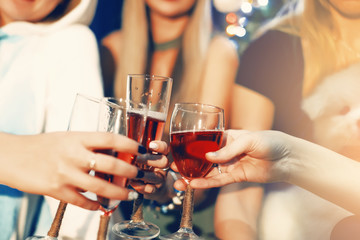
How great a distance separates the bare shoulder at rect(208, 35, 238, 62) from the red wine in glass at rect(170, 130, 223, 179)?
1.92ft

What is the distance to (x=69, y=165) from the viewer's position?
0.77 m

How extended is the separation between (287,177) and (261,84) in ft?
1.45

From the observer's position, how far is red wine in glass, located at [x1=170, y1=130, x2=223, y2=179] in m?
1.05

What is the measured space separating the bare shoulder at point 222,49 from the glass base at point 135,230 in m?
0.87

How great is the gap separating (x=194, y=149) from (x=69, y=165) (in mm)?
422

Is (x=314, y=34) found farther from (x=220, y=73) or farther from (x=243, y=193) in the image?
(x=243, y=193)

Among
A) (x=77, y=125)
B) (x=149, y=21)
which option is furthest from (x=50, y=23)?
(x=77, y=125)

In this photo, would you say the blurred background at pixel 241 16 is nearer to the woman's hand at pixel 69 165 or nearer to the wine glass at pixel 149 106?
the wine glass at pixel 149 106

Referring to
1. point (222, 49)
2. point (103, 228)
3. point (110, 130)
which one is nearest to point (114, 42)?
point (222, 49)

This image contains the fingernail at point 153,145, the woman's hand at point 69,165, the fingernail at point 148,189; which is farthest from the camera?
the fingernail at point 148,189

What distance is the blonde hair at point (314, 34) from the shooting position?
4.64 ft

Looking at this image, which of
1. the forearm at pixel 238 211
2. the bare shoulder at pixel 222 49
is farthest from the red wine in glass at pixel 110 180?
the bare shoulder at pixel 222 49

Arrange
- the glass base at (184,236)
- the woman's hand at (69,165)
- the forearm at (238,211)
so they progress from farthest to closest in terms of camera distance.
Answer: the forearm at (238,211), the glass base at (184,236), the woman's hand at (69,165)

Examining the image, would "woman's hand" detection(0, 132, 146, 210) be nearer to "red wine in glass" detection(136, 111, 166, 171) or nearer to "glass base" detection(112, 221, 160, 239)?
"glass base" detection(112, 221, 160, 239)
